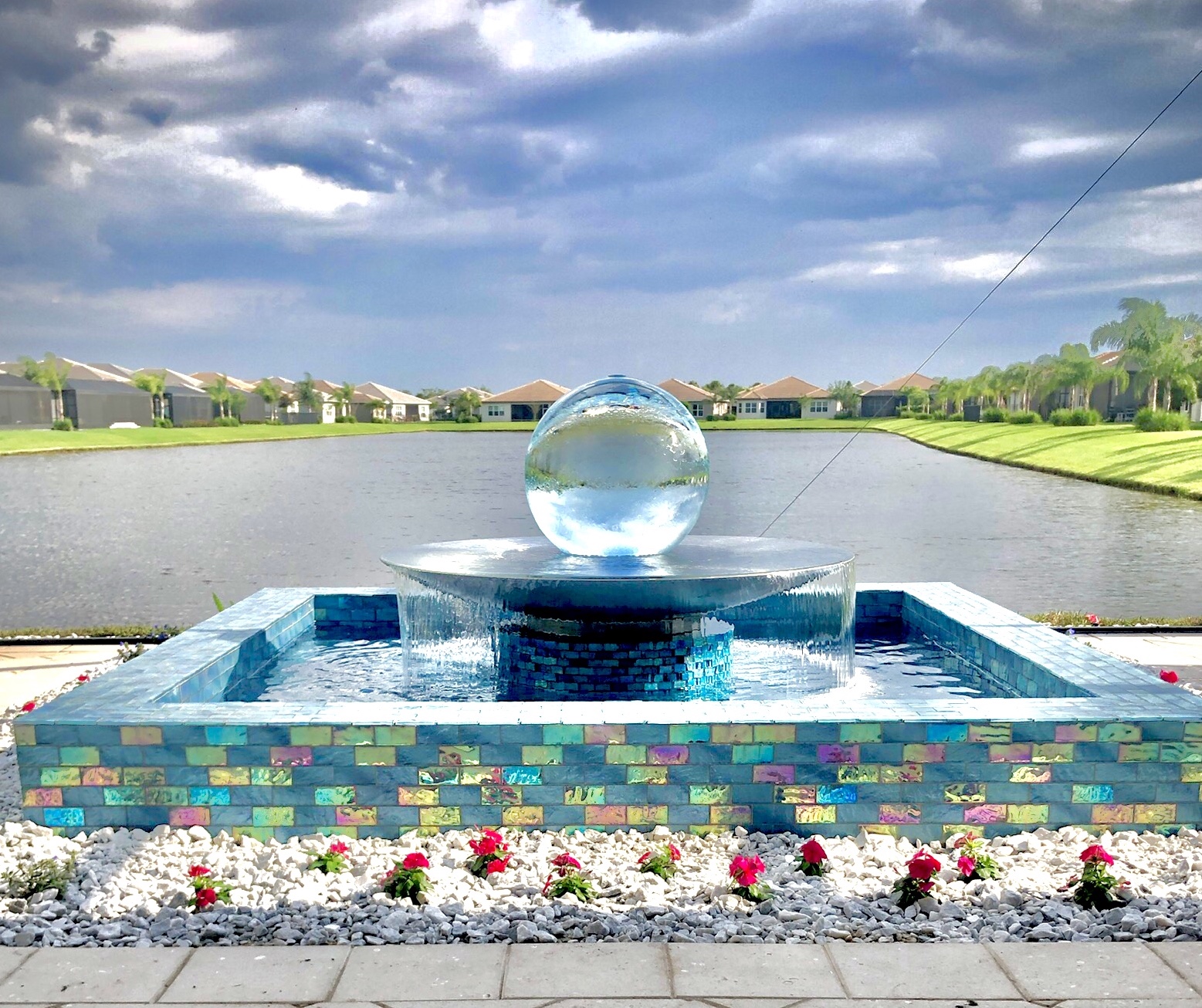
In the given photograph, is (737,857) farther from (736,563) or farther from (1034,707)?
(736,563)

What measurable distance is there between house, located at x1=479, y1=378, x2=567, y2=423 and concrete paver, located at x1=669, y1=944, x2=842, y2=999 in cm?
10547

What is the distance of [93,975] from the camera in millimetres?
3865

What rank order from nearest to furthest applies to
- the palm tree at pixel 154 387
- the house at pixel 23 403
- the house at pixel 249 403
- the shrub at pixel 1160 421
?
the shrub at pixel 1160 421
the house at pixel 23 403
the palm tree at pixel 154 387
the house at pixel 249 403

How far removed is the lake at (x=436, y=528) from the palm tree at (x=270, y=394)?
2937 inches

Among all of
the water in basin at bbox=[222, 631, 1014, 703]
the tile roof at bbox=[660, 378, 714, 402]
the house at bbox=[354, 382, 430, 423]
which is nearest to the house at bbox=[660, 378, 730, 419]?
the tile roof at bbox=[660, 378, 714, 402]

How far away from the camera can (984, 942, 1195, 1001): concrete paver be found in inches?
145

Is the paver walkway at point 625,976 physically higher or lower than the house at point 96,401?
lower

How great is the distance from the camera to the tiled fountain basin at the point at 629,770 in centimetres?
502

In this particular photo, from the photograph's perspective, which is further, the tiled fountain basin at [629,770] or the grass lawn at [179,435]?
the grass lawn at [179,435]

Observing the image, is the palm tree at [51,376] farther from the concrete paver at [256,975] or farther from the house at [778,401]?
the concrete paver at [256,975]

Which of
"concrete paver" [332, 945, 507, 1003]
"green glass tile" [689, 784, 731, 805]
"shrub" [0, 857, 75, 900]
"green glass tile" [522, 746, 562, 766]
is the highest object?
"green glass tile" [522, 746, 562, 766]

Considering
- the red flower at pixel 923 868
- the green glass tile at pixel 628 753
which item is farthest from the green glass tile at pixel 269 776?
the red flower at pixel 923 868

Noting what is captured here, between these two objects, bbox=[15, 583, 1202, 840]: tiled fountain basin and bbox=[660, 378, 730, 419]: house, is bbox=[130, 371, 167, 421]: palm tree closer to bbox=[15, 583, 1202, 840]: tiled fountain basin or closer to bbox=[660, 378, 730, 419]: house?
bbox=[660, 378, 730, 419]: house

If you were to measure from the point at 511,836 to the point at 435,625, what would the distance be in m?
3.03
